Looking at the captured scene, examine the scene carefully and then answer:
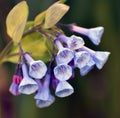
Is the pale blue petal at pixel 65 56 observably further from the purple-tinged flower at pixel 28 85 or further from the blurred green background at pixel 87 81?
the blurred green background at pixel 87 81

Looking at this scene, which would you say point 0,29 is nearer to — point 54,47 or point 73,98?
point 73,98

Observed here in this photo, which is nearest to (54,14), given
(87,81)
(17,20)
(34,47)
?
(17,20)

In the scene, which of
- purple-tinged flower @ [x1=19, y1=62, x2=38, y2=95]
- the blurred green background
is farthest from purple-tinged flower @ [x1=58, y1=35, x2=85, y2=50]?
the blurred green background

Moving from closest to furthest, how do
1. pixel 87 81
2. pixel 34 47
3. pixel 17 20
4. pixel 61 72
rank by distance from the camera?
pixel 61 72
pixel 17 20
pixel 34 47
pixel 87 81

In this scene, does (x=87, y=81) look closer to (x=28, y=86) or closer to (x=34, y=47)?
(x=34, y=47)

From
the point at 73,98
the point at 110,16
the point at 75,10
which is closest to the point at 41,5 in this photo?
the point at 75,10

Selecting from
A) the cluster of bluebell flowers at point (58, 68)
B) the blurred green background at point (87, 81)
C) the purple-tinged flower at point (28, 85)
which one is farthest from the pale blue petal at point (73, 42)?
the blurred green background at point (87, 81)
